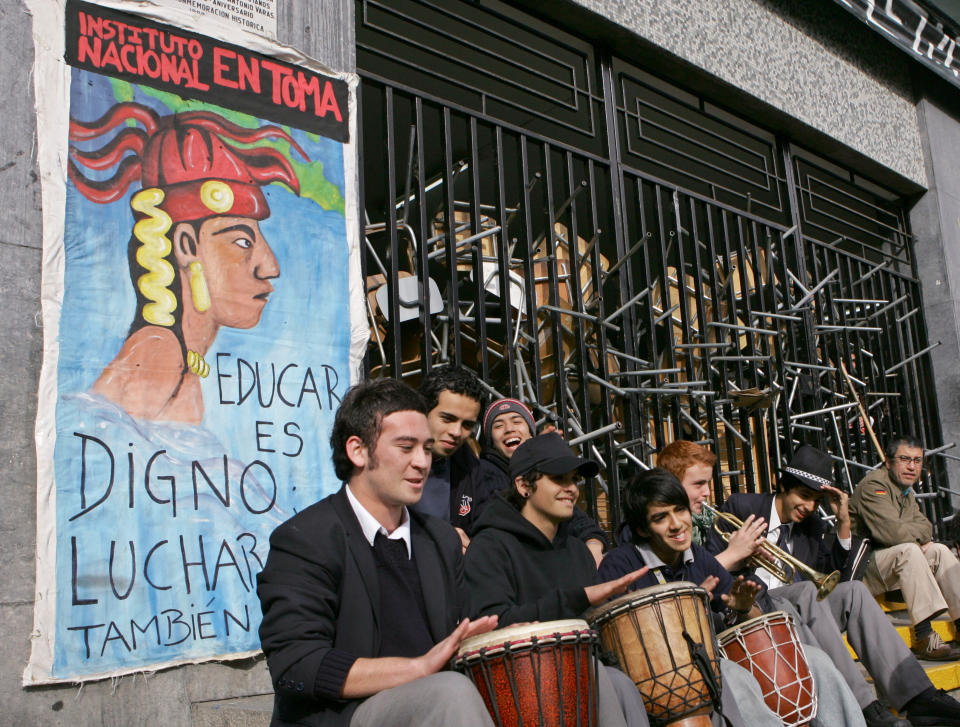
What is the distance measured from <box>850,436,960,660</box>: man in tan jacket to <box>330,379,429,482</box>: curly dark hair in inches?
A: 183

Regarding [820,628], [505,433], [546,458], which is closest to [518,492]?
[546,458]

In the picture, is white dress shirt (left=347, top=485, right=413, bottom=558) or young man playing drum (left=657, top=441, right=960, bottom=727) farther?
young man playing drum (left=657, top=441, right=960, bottom=727)

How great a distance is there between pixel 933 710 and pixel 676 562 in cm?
158

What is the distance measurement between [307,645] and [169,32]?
128 inches

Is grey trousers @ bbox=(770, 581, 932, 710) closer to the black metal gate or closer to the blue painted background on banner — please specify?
the black metal gate

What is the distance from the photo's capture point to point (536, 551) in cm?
379

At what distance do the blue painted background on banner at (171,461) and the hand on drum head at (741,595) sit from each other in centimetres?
198

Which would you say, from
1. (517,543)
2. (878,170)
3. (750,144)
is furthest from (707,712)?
(878,170)

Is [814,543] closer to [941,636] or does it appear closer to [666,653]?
[941,636]

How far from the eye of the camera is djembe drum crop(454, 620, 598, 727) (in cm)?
283

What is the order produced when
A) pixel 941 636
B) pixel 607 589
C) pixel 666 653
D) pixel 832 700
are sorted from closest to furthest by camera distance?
pixel 607 589
pixel 666 653
pixel 832 700
pixel 941 636

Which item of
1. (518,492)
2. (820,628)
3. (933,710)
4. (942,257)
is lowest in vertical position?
(933,710)

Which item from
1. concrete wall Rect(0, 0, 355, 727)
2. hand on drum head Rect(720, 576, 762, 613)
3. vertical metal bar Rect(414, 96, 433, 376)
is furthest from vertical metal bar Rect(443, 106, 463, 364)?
concrete wall Rect(0, 0, 355, 727)

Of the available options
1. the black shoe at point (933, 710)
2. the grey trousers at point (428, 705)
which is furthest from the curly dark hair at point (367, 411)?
the black shoe at point (933, 710)
